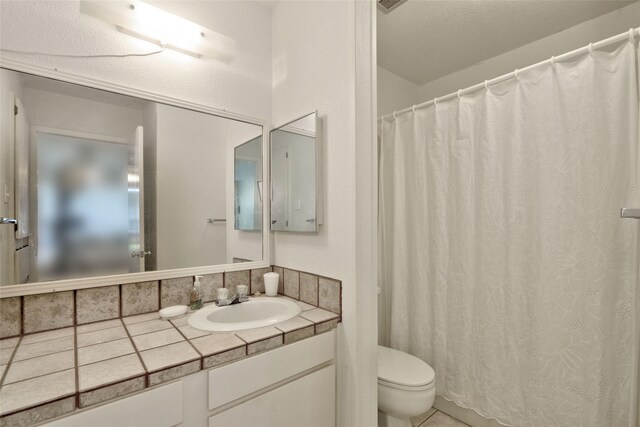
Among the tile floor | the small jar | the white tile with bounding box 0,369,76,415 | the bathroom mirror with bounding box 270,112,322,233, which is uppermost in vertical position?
the bathroom mirror with bounding box 270,112,322,233

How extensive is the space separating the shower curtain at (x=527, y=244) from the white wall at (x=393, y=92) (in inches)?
15.3

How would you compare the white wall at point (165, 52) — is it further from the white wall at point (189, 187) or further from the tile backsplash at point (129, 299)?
the tile backsplash at point (129, 299)

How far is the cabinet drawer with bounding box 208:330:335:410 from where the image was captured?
2.76 feet

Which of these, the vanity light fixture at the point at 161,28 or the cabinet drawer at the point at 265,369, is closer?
the cabinet drawer at the point at 265,369

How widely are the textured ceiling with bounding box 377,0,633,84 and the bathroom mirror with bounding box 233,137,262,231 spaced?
1.17 metres

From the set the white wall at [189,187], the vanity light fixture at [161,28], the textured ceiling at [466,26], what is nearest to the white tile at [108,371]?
the white wall at [189,187]

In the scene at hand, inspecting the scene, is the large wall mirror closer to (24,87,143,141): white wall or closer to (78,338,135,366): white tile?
(24,87,143,141): white wall

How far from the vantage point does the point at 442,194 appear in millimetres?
1735

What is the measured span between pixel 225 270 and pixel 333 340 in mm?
646

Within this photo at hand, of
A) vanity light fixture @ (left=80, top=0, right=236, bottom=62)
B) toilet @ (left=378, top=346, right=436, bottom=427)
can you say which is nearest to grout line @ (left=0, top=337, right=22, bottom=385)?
vanity light fixture @ (left=80, top=0, right=236, bottom=62)

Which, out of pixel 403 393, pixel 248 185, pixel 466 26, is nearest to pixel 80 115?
pixel 248 185

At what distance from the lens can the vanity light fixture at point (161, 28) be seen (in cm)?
105

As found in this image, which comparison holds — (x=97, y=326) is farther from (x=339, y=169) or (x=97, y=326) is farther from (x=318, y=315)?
(x=339, y=169)

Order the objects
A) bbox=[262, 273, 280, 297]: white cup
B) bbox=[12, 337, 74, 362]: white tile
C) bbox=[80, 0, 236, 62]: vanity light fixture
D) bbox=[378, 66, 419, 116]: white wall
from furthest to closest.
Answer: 1. bbox=[378, 66, 419, 116]: white wall
2. bbox=[262, 273, 280, 297]: white cup
3. bbox=[80, 0, 236, 62]: vanity light fixture
4. bbox=[12, 337, 74, 362]: white tile
